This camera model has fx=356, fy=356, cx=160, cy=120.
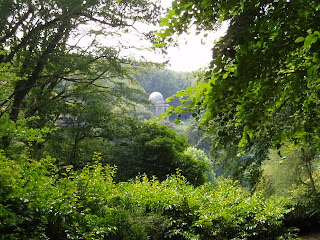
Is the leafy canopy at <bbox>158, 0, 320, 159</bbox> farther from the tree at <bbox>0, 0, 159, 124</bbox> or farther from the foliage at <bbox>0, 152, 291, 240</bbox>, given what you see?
the tree at <bbox>0, 0, 159, 124</bbox>

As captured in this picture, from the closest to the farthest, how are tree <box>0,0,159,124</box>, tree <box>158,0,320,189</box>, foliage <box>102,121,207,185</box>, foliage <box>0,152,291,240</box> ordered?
tree <box>158,0,320,189</box> → foliage <box>0,152,291,240</box> → tree <box>0,0,159,124</box> → foliage <box>102,121,207,185</box>

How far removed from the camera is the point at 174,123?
4438mm

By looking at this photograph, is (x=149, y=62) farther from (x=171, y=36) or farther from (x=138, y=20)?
(x=171, y=36)

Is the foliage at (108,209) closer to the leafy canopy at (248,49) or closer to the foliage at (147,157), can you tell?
the leafy canopy at (248,49)

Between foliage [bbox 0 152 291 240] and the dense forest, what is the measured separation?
23 mm

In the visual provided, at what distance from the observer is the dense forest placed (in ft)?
10.2

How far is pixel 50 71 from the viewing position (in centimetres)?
1569

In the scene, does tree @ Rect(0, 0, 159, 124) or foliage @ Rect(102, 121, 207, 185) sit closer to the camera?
tree @ Rect(0, 0, 159, 124)

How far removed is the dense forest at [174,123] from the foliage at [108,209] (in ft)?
0.07

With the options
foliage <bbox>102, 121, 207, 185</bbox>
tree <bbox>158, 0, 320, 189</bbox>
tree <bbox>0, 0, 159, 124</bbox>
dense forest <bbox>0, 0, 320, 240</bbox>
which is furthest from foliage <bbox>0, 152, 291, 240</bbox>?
foliage <bbox>102, 121, 207, 185</bbox>

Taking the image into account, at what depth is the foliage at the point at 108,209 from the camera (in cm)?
399

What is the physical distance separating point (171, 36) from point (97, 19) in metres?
11.9

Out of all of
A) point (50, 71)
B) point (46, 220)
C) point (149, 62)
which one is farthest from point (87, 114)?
point (46, 220)

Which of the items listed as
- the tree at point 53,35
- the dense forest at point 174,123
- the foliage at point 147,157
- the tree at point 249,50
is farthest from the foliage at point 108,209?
the foliage at point 147,157
